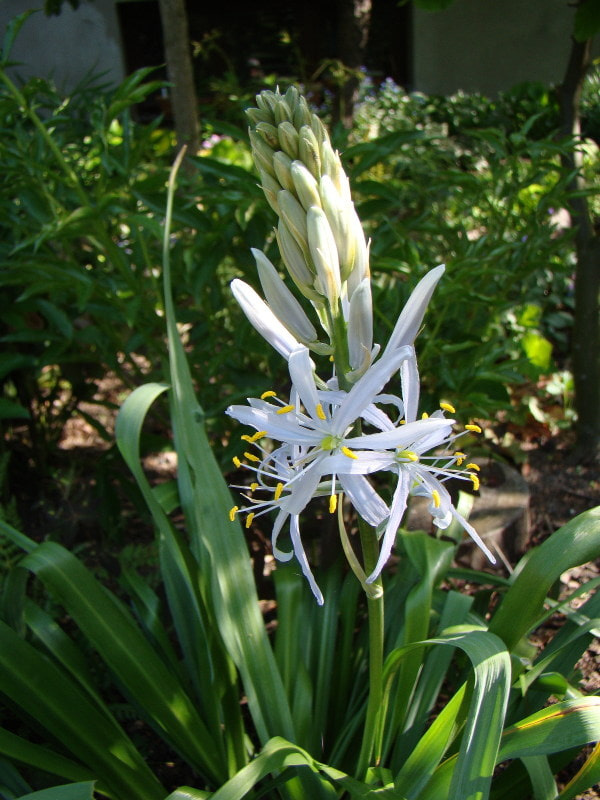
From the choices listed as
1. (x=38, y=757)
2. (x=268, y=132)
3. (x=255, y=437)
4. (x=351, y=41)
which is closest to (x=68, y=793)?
(x=38, y=757)

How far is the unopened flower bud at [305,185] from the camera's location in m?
1.04

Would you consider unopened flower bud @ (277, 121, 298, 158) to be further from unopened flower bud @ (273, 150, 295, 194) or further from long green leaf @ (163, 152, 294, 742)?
long green leaf @ (163, 152, 294, 742)

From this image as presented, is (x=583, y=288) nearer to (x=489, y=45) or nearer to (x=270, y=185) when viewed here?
(x=270, y=185)

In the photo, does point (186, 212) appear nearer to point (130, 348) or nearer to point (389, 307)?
point (130, 348)

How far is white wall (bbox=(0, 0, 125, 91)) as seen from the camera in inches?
323

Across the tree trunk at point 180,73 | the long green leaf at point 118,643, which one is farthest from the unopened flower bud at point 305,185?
the tree trunk at point 180,73

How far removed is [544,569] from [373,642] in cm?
35

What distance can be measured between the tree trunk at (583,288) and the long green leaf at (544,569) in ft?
5.82

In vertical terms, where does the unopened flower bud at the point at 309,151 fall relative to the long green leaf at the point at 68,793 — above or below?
above

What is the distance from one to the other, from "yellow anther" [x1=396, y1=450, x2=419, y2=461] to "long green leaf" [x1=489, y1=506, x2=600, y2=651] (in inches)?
15.8

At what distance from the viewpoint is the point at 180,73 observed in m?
2.96

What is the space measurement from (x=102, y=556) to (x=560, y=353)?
2.82m

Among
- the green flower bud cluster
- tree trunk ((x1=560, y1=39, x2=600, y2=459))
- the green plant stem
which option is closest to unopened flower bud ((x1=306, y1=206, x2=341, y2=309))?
the green flower bud cluster

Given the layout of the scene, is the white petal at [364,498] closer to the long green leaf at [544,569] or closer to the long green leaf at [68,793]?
the long green leaf at [544,569]
